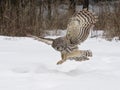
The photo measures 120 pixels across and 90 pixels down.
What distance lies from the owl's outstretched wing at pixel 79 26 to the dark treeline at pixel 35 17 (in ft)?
12.0

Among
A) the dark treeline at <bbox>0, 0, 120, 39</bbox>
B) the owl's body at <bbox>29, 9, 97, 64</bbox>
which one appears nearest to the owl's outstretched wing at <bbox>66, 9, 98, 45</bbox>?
the owl's body at <bbox>29, 9, 97, 64</bbox>

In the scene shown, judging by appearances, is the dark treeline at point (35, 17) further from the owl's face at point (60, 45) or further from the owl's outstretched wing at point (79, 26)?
the owl's face at point (60, 45)

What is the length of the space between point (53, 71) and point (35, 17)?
4.22 meters

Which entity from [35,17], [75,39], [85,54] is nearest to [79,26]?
[75,39]

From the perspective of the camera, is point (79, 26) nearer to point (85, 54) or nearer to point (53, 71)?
point (85, 54)

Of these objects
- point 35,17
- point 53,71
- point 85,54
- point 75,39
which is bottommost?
point 35,17

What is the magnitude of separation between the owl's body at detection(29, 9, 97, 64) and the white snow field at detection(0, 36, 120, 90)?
A: 14 centimetres

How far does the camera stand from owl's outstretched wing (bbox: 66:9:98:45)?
135 inches

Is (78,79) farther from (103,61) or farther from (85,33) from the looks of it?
(103,61)

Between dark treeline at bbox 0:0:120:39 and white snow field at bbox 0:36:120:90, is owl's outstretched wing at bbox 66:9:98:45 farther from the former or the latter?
dark treeline at bbox 0:0:120:39

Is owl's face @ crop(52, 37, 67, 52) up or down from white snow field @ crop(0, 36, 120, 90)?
up

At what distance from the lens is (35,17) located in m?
7.64

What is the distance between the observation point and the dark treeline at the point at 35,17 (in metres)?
7.36

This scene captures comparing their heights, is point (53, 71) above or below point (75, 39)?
below
